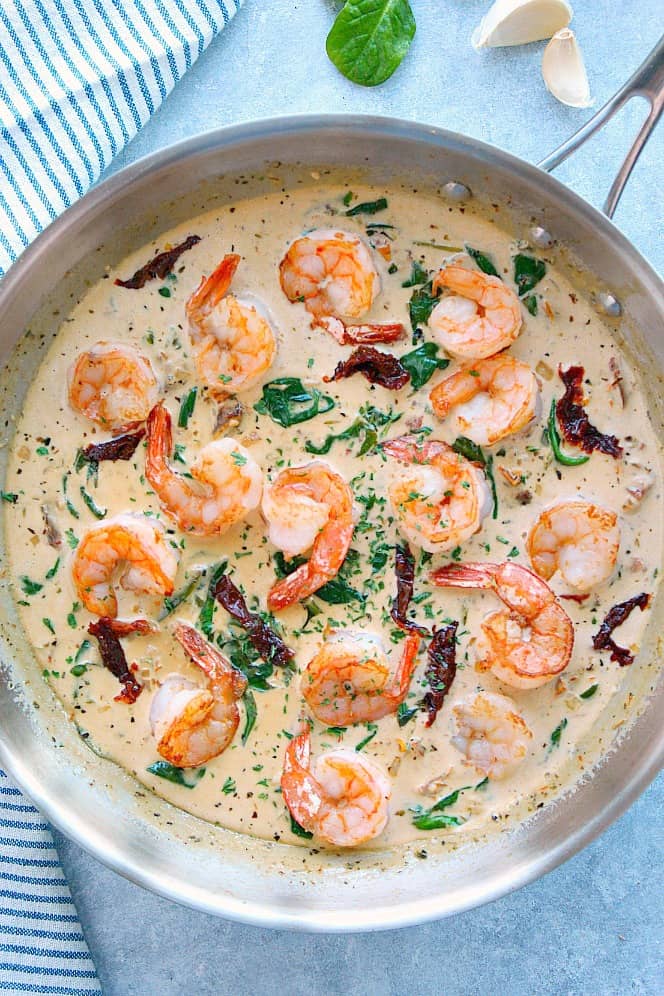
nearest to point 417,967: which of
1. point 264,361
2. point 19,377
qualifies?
point 264,361

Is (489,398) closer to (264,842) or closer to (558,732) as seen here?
(558,732)

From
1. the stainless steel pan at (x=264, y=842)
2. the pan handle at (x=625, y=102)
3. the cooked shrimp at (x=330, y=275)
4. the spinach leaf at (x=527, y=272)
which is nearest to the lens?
the pan handle at (x=625, y=102)

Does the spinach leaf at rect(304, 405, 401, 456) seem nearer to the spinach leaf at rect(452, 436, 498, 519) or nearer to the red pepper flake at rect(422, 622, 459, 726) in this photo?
the spinach leaf at rect(452, 436, 498, 519)

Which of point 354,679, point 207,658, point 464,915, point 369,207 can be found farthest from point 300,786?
point 369,207

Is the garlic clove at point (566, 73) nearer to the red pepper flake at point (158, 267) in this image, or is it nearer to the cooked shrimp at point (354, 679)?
the red pepper flake at point (158, 267)

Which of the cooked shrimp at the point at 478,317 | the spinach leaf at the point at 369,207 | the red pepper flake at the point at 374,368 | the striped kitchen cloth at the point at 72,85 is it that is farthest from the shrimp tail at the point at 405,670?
the striped kitchen cloth at the point at 72,85

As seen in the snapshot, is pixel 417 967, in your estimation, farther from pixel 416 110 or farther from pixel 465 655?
pixel 416 110

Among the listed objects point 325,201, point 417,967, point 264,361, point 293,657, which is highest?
point 325,201
